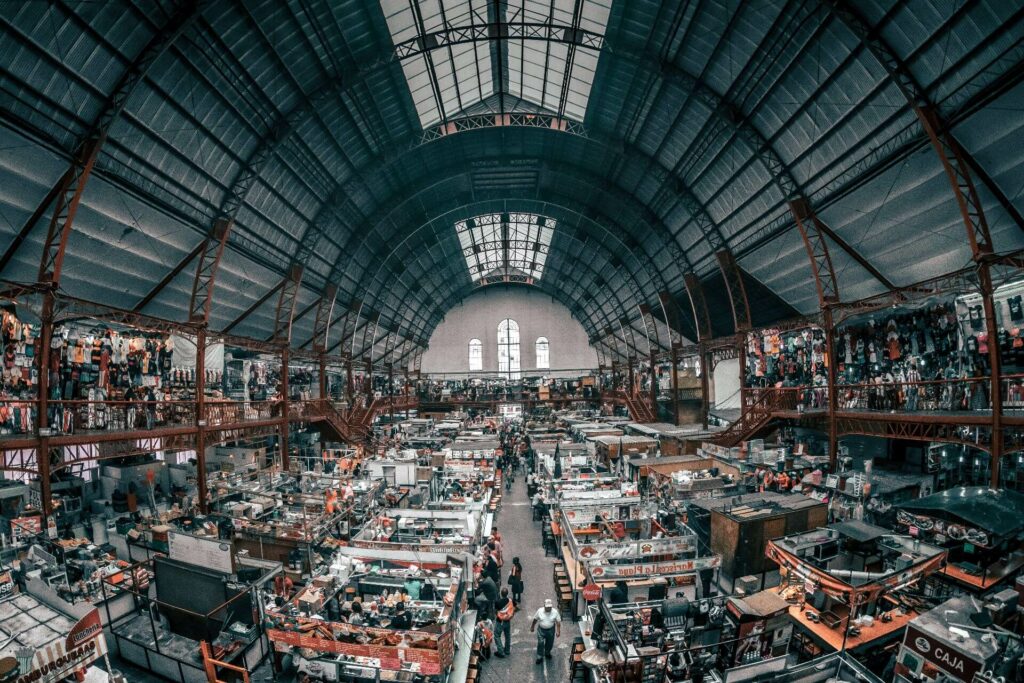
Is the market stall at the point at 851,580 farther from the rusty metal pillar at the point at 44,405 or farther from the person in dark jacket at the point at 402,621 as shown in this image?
the rusty metal pillar at the point at 44,405

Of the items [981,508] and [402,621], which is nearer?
[402,621]

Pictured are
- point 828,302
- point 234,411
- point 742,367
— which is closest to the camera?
point 828,302

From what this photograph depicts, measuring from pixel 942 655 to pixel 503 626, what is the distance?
712 cm

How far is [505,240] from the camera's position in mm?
38406

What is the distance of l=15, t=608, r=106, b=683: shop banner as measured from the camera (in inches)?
195

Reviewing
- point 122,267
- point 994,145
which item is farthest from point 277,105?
point 994,145

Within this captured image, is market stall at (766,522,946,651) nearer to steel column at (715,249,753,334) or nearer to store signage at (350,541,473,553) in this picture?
store signage at (350,541,473,553)

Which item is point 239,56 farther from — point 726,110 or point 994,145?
point 994,145

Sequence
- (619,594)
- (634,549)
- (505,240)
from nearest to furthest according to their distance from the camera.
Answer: (619,594), (634,549), (505,240)

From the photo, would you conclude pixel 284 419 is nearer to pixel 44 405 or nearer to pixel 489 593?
pixel 44 405

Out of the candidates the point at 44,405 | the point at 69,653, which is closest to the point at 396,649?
the point at 69,653

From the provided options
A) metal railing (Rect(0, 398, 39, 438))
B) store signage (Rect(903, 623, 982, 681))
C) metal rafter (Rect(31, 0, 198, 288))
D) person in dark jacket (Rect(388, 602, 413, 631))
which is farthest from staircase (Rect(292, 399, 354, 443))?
store signage (Rect(903, 623, 982, 681))

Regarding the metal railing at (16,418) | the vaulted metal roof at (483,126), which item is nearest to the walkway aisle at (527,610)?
the metal railing at (16,418)

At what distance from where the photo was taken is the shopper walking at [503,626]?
9344 millimetres
